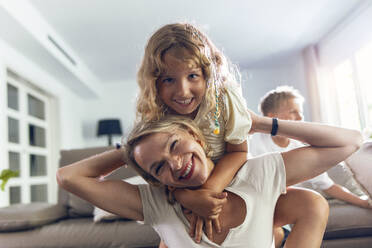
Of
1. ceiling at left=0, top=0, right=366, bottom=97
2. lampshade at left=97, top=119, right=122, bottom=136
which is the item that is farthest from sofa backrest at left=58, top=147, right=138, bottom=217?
lampshade at left=97, top=119, right=122, bottom=136

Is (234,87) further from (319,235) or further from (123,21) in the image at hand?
(123,21)

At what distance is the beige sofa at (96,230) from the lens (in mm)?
1821

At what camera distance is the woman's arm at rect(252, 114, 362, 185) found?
Result: 3.52 ft

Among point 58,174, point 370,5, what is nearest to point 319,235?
point 58,174

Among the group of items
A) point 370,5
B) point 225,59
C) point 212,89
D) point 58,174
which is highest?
point 370,5

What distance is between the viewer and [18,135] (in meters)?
4.11

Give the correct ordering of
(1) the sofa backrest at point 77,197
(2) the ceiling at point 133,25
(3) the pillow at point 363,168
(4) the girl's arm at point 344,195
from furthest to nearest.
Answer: (2) the ceiling at point 133,25 → (1) the sofa backrest at point 77,197 → (4) the girl's arm at point 344,195 → (3) the pillow at point 363,168

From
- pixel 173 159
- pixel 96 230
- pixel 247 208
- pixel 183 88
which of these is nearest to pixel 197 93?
pixel 183 88

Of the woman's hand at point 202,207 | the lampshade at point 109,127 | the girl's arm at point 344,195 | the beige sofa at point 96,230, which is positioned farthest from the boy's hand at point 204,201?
the lampshade at point 109,127

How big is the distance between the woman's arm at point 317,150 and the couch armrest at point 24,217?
5.32 ft

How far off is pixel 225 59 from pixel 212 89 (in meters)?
0.23

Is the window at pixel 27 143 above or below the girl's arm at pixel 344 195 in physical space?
above

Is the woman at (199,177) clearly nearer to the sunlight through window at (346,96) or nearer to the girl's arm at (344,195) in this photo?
the girl's arm at (344,195)

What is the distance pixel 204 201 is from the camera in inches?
40.3
